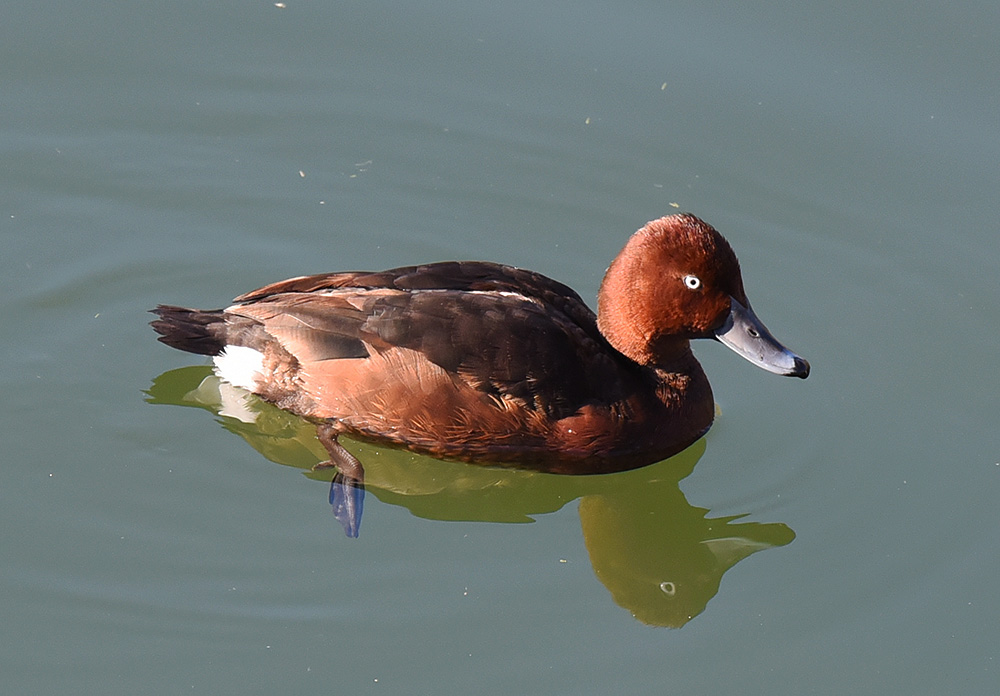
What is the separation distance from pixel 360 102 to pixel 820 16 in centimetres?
306

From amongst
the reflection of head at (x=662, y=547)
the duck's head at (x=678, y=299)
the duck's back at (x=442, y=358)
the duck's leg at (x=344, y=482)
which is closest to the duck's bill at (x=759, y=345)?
the duck's head at (x=678, y=299)

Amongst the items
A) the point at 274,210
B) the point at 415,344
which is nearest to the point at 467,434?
the point at 415,344

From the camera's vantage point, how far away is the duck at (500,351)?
636cm

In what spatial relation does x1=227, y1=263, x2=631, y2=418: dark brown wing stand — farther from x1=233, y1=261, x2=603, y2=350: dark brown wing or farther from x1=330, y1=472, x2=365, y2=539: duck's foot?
x1=330, y1=472, x2=365, y2=539: duck's foot

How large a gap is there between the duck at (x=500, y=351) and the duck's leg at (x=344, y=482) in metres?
0.01

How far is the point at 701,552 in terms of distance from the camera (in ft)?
21.2

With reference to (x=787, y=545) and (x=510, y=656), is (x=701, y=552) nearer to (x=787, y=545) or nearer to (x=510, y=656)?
(x=787, y=545)

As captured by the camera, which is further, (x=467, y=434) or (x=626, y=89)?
(x=626, y=89)

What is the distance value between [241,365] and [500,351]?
1.33 m

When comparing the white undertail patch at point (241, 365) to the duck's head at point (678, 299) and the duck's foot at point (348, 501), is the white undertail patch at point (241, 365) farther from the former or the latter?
the duck's head at point (678, 299)

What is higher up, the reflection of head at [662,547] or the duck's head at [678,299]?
the duck's head at [678,299]

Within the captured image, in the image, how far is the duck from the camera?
6359 mm

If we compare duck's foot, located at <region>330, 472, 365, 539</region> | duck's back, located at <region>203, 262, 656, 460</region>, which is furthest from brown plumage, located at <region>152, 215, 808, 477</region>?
duck's foot, located at <region>330, 472, 365, 539</region>

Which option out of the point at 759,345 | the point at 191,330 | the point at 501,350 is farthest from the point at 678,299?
the point at 191,330
